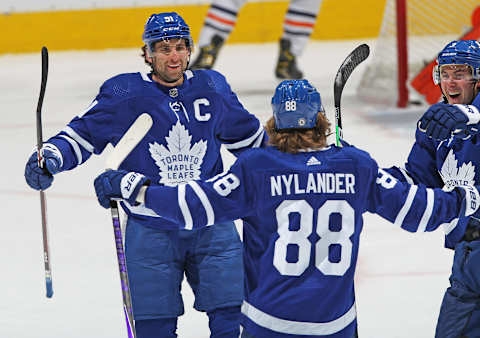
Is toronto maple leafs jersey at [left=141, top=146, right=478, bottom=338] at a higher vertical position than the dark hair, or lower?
lower

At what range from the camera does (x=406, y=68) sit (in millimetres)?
6805

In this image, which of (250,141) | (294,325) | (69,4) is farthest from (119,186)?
(69,4)

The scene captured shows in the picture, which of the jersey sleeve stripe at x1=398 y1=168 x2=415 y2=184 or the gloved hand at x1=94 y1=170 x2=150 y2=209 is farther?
the jersey sleeve stripe at x1=398 y1=168 x2=415 y2=184

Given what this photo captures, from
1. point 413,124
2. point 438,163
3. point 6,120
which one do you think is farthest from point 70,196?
point 438,163

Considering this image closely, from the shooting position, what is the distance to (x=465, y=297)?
2.67 metres

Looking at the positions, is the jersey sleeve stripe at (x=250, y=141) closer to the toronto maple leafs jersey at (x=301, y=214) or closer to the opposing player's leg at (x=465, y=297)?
the opposing player's leg at (x=465, y=297)

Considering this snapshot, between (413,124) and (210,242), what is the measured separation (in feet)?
13.0

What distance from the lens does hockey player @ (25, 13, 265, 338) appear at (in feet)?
9.15


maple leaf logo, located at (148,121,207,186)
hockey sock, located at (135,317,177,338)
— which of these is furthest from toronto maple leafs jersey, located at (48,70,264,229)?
hockey sock, located at (135,317,177,338)

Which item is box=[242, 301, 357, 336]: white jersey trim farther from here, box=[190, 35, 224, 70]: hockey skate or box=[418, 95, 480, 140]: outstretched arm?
box=[190, 35, 224, 70]: hockey skate

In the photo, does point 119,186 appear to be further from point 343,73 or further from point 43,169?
point 343,73

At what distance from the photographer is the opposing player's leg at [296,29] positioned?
7664 millimetres

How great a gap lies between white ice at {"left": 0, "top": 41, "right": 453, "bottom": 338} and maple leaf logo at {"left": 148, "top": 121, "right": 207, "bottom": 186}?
0.85m

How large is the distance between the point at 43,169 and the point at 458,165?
998mm
